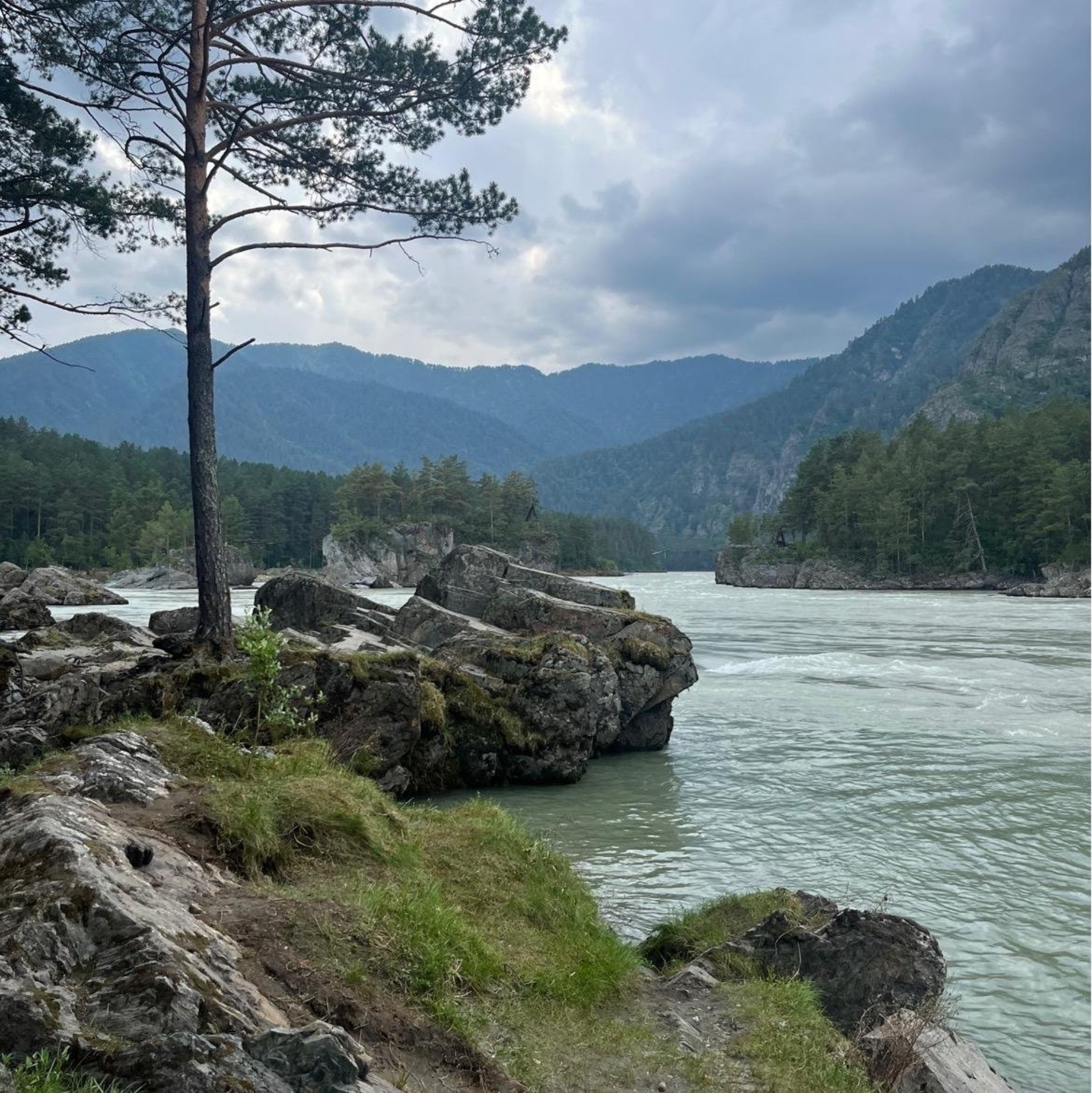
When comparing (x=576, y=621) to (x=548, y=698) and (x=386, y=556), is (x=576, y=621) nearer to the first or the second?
(x=548, y=698)

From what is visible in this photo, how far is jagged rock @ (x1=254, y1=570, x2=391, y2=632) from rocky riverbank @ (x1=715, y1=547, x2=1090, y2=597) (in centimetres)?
7804

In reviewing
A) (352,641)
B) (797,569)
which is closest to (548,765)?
(352,641)

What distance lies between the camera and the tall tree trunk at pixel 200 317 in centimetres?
1554

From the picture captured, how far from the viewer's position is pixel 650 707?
18.7 m

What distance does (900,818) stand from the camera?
42.1 ft

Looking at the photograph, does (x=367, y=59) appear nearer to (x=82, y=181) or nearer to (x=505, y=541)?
(x=82, y=181)

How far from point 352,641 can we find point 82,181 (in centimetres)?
1002

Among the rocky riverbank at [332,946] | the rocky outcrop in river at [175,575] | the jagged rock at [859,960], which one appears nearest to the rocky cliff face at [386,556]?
the rocky outcrop in river at [175,575]

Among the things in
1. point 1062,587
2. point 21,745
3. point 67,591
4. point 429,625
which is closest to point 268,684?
point 21,745

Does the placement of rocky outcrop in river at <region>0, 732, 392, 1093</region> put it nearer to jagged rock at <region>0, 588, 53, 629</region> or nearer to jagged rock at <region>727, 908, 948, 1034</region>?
jagged rock at <region>727, 908, 948, 1034</region>

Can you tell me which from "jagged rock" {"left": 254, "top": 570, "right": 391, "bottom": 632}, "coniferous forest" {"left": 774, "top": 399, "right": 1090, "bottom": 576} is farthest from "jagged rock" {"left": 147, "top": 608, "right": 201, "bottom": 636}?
"coniferous forest" {"left": 774, "top": 399, "right": 1090, "bottom": 576}

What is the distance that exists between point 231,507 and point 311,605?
13377 centimetres

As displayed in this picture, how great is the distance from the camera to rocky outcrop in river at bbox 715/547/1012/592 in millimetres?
110812

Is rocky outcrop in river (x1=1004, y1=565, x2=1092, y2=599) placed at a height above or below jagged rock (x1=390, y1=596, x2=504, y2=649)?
below
